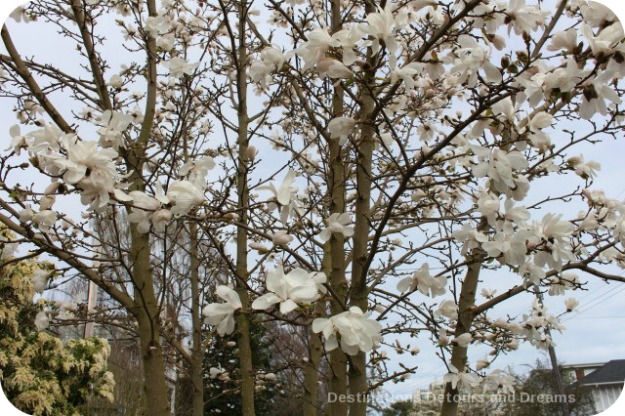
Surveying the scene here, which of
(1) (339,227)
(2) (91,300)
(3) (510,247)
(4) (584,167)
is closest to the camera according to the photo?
(3) (510,247)

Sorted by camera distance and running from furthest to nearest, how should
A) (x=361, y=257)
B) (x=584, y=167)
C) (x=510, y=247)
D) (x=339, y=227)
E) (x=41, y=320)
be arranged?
1. (x=41, y=320)
2. (x=584, y=167)
3. (x=361, y=257)
4. (x=339, y=227)
5. (x=510, y=247)

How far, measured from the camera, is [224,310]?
1.37 m

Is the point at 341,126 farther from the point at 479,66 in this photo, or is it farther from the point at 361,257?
the point at 361,257

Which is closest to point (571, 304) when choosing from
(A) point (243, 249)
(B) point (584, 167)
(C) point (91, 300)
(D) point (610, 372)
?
(B) point (584, 167)

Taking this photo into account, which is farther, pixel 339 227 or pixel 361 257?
pixel 361 257

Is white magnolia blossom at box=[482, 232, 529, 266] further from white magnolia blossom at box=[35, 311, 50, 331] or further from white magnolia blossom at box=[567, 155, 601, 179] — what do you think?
white magnolia blossom at box=[35, 311, 50, 331]

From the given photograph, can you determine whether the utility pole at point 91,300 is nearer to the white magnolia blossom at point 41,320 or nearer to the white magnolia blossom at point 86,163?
the white magnolia blossom at point 41,320

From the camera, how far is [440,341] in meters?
1.97

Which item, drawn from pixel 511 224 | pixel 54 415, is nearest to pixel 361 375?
pixel 511 224

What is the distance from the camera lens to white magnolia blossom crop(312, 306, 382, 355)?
4.17ft

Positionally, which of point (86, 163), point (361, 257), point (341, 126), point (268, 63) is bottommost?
point (361, 257)

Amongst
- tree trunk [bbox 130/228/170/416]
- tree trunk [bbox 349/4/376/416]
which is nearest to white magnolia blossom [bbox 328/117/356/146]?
tree trunk [bbox 349/4/376/416]

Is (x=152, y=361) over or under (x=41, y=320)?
under

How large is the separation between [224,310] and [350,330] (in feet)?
1.09
